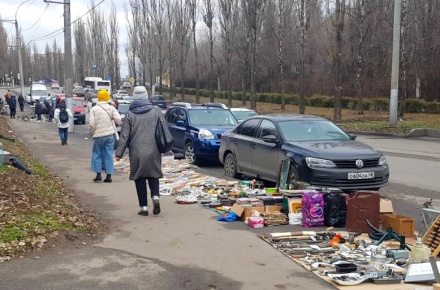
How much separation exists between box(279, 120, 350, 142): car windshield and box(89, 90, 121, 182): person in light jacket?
346 centimetres

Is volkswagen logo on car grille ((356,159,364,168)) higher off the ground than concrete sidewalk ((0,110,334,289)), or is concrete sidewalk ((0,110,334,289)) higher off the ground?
volkswagen logo on car grille ((356,159,364,168))

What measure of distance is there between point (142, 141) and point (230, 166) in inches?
195

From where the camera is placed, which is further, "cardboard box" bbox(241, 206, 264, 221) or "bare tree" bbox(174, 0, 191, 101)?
"bare tree" bbox(174, 0, 191, 101)

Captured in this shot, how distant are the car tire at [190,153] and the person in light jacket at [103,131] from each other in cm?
429

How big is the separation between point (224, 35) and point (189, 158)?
3858 cm

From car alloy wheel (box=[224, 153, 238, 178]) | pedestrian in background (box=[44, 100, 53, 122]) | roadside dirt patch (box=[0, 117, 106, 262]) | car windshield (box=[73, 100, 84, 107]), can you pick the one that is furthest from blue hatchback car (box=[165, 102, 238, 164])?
pedestrian in background (box=[44, 100, 53, 122])

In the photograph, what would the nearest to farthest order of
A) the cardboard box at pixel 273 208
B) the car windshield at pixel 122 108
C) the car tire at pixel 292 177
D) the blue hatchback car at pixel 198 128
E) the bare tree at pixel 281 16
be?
the cardboard box at pixel 273 208
the car tire at pixel 292 177
the blue hatchback car at pixel 198 128
the car windshield at pixel 122 108
the bare tree at pixel 281 16

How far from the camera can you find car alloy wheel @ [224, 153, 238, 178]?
12.6 m

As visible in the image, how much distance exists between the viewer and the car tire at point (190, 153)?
50.9ft

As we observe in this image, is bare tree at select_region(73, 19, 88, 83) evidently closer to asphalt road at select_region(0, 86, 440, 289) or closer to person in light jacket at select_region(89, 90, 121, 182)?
person in light jacket at select_region(89, 90, 121, 182)

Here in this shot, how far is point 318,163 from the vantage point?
31.2 ft

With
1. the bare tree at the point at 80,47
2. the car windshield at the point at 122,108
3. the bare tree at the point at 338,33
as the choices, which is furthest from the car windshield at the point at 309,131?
the bare tree at the point at 80,47

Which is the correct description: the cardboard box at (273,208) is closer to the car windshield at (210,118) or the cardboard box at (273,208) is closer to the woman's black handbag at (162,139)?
the woman's black handbag at (162,139)

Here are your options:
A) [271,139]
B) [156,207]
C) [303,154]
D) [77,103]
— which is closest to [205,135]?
[271,139]
